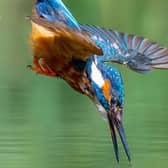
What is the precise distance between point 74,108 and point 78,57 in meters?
1.11

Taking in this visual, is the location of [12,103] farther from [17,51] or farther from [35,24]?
[35,24]

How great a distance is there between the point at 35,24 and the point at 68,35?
7cm

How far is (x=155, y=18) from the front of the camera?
3010mm

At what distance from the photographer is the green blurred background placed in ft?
7.15

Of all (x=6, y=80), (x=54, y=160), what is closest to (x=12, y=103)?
(x=6, y=80)

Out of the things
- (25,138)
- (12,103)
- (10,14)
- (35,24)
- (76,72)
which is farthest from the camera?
(10,14)

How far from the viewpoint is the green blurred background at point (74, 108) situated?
7.15 feet

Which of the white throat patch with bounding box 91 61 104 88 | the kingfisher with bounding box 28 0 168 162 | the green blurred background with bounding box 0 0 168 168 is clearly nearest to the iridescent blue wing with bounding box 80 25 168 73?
the kingfisher with bounding box 28 0 168 162

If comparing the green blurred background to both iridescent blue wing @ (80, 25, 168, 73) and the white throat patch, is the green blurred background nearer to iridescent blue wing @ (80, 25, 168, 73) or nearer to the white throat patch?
iridescent blue wing @ (80, 25, 168, 73)

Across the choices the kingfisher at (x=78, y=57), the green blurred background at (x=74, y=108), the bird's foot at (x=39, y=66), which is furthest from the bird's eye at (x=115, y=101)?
the green blurred background at (x=74, y=108)

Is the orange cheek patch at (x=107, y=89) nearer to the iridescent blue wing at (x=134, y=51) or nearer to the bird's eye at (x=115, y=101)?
the bird's eye at (x=115, y=101)

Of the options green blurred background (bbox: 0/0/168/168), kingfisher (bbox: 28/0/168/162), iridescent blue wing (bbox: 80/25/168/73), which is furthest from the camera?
green blurred background (bbox: 0/0/168/168)

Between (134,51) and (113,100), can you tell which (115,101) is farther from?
(134,51)

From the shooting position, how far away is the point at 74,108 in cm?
264
